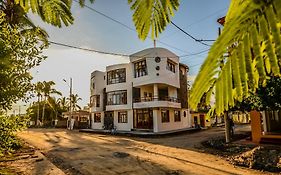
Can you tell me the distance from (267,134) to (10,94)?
1766cm

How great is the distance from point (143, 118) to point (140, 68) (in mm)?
7448

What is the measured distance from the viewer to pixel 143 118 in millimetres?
32656

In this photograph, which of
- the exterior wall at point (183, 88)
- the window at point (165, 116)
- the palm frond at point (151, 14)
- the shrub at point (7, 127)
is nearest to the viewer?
the palm frond at point (151, 14)

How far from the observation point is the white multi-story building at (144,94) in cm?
3125

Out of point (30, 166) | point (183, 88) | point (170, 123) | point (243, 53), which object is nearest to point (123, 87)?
point (170, 123)

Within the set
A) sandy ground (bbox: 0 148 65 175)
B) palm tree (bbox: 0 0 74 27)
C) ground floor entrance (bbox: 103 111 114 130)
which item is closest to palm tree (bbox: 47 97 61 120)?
ground floor entrance (bbox: 103 111 114 130)

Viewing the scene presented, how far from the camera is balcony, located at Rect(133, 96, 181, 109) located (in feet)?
99.8

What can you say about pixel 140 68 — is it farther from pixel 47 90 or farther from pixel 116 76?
pixel 47 90

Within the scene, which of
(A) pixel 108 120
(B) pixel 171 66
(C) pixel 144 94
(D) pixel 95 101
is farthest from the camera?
(D) pixel 95 101

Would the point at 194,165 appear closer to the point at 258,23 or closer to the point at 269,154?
the point at 269,154

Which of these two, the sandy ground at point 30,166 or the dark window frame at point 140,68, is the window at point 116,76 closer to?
the dark window frame at point 140,68

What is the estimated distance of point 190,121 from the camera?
4122 centimetres

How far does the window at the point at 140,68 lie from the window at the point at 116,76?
2621mm

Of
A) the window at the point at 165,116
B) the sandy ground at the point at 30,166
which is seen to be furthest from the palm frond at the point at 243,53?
the window at the point at 165,116
